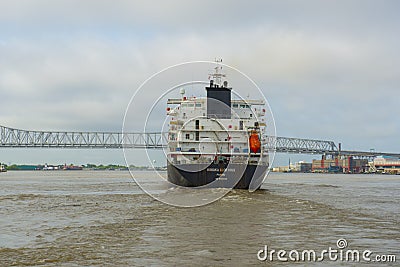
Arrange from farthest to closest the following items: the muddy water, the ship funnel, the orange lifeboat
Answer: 1. the ship funnel
2. the orange lifeboat
3. the muddy water

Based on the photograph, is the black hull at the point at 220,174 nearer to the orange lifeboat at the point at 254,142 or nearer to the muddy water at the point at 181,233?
the orange lifeboat at the point at 254,142

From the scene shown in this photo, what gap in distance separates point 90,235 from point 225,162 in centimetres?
2386

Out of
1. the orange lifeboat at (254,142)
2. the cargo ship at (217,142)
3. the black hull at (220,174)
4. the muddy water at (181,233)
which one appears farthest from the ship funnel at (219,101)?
the muddy water at (181,233)

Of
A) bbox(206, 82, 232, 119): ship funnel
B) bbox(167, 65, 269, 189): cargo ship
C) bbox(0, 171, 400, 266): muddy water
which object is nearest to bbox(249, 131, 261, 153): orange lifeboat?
bbox(167, 65, 269, 189): cargo ship

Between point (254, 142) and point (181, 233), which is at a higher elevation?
point (254, 142)

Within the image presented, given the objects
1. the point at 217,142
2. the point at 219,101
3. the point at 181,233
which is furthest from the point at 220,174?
the point at 181,233

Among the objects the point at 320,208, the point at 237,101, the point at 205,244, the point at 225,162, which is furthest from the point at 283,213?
the point at 237,101

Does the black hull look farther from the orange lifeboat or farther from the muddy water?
the muddy water

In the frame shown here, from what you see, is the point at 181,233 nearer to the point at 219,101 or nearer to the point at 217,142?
the point at 217,142

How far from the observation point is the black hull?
40.6 metres

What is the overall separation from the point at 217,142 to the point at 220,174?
4.94 metres

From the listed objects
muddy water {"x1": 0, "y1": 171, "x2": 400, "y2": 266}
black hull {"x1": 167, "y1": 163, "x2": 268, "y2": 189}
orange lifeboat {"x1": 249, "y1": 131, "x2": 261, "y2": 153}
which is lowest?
muddy water {"x1": 0, "y1": 171, "x2": 400, "y2": 266}

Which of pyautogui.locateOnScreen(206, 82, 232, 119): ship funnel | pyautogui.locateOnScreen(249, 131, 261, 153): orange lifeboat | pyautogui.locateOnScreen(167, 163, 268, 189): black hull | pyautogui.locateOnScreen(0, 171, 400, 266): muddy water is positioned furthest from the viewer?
pyautogui.locateOnScreen(206, 82, 232, 119): ship funnel

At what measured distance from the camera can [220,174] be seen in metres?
40.5
